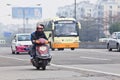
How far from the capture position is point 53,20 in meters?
45.6

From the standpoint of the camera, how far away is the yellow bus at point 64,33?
145 ft

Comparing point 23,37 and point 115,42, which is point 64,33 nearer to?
point 115,42

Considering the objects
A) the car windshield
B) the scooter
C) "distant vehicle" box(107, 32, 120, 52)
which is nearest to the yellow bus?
"distant vehicle" box(107, 32, 120, 52)

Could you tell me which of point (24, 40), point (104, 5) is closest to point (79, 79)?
point (24, 40)

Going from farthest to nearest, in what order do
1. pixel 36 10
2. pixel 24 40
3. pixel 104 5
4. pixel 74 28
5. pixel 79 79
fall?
pixel 104 5 < pixel 36 10 < pixel 74 28 < pixel 24 40 < pixel 79 79

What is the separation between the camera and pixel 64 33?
44.8 m

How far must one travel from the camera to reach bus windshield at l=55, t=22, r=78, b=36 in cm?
4474

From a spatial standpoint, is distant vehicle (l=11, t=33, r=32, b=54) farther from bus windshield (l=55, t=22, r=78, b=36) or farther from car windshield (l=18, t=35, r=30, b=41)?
bus windshield (l=55, t=22, r=78, b=36)

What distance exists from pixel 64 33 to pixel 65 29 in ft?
1.39

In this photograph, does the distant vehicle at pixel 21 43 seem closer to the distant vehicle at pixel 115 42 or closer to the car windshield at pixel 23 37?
the car windshield at pixel 23 37

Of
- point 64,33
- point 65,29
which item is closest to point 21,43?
point 64,33

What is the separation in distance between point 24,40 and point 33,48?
17.2 m

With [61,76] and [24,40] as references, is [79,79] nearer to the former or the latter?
[61,76]

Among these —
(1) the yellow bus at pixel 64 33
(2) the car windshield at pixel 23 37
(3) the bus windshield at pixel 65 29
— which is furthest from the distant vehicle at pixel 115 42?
(2) the car windshield at pixel 23 37
